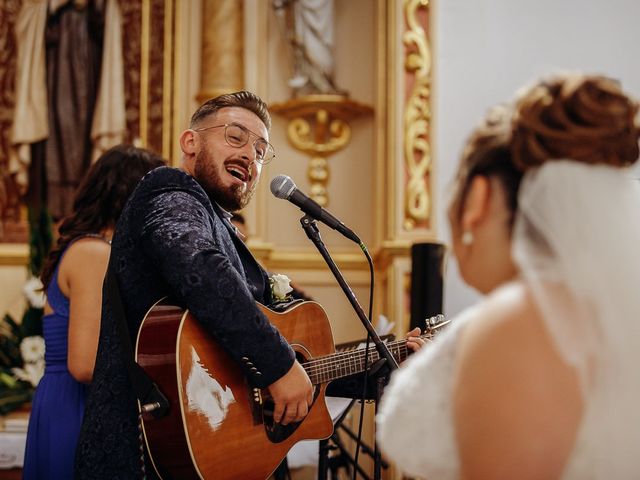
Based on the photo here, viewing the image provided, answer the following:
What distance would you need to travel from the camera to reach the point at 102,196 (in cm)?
281

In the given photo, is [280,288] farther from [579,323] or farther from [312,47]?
[312,47]

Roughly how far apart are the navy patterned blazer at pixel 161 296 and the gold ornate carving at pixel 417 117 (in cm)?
261

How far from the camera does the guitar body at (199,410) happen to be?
210 centimetres

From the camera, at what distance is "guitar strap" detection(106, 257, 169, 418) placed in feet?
6.85

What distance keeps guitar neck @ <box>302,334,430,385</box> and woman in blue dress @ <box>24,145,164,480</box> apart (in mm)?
724

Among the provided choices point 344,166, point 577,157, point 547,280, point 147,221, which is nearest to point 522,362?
point 547,280

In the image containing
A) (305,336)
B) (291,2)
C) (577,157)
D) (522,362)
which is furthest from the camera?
(291,2)

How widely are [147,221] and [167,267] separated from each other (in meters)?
0.17

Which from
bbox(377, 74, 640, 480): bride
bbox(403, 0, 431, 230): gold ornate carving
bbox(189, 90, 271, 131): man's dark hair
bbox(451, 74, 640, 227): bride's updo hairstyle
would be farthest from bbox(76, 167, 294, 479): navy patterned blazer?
bbox(403, 0, 431, 230): gold ornate carving

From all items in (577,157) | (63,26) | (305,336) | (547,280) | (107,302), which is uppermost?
(63,26)

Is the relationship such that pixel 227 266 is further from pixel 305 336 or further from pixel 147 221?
pixel 305 336

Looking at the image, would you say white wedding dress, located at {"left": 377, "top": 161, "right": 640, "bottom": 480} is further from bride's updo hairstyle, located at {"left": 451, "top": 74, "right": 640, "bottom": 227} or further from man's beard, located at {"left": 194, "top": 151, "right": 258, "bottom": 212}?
man's beard, located at {"left": 194, "top": 151, "right": 258, "bottom": 212}

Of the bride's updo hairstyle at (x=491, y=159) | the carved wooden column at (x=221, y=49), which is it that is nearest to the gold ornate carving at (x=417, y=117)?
the carved wooden column at (x=221, y=49)

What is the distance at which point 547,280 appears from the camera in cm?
121
